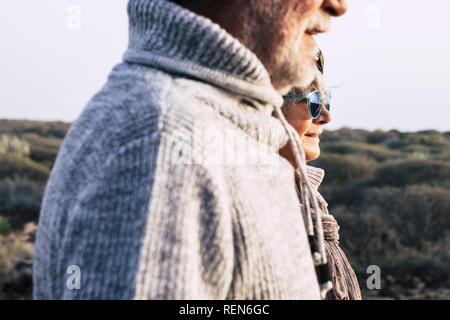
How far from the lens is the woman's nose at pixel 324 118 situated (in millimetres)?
3512

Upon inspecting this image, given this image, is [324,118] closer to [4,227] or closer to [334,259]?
[334,259]

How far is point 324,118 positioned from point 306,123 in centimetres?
26

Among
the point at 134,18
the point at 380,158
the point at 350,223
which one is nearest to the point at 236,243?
the point at 134,18

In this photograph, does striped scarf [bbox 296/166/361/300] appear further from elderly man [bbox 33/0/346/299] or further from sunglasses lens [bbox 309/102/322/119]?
elderly man [bbox 33/0/346/299]

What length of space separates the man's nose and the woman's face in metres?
1.49

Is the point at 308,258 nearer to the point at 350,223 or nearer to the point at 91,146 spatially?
the point at 91,146

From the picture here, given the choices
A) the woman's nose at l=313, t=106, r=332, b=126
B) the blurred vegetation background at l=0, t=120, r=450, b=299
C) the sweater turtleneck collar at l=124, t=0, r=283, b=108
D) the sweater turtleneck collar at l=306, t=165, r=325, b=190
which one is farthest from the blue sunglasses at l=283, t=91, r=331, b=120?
the blurred vegetation background at l=0, t=120, r=450, b=299

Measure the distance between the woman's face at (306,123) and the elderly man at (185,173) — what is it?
1666 mm

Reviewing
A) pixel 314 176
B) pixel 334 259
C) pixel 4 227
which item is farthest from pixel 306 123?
pixel 4 227

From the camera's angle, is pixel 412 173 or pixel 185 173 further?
pixel 412 173

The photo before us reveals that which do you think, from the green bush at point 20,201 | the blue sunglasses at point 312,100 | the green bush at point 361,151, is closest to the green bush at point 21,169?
the green bush at point 20,201

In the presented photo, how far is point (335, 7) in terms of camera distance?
68.0 inches

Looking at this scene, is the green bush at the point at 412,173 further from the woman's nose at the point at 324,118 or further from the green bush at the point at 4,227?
the woman's nose at the point at 324,118

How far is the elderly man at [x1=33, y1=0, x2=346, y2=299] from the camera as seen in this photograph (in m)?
1.22
